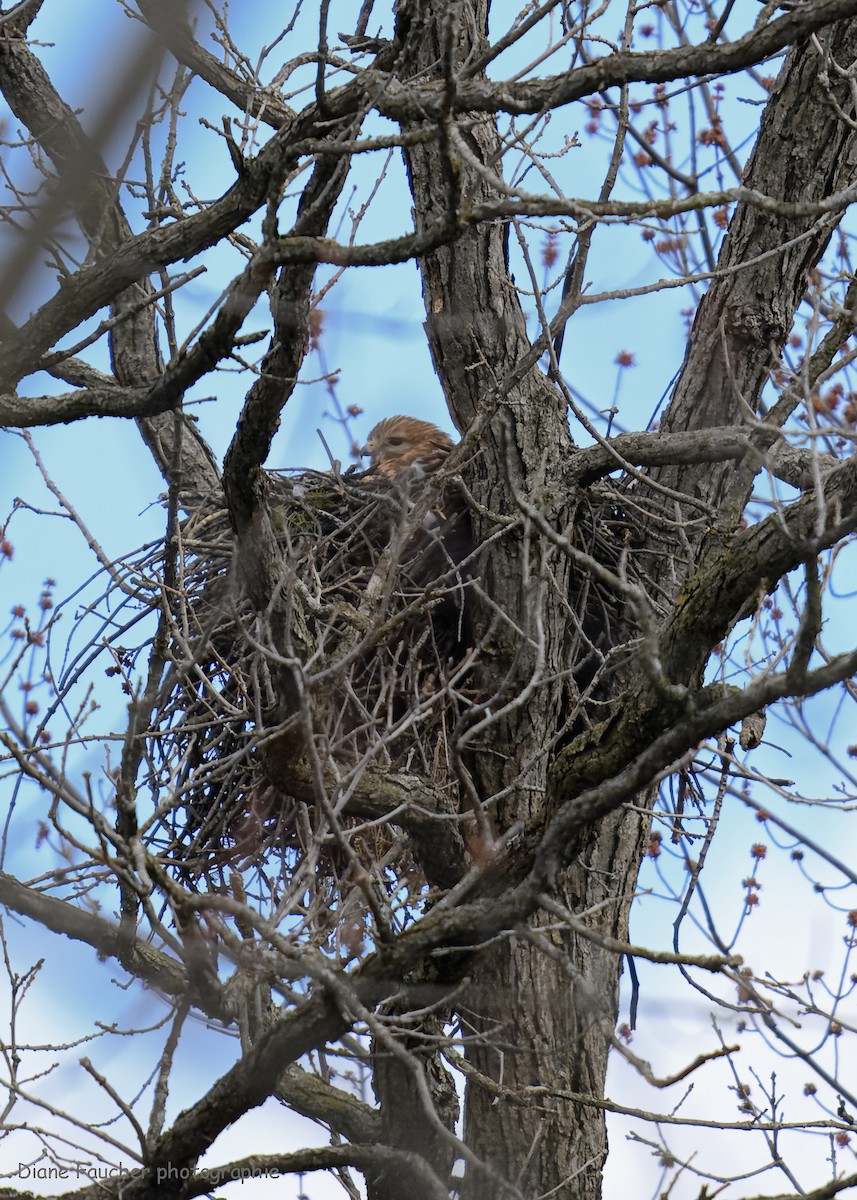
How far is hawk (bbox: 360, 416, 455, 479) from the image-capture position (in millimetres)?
6016

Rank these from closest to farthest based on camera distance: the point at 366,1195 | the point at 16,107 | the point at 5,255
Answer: the point at 5,255 < the point at 366,1195 < the point at 16,107

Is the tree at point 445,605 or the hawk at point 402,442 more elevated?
the hawk at point 402,442

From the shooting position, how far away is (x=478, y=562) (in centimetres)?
478

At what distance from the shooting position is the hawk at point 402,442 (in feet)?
19.7

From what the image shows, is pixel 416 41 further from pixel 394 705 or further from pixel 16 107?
pixel 394 705

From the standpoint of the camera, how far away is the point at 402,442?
6.25 meters

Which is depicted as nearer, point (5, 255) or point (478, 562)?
point (5, 255)

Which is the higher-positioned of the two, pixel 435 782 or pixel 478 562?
pixel 478 562

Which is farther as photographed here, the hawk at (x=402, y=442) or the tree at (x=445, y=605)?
the hawk at (x=402, y=442)

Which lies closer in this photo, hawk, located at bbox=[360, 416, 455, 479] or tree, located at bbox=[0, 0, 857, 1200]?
tree, located at bbox=[0, 0, 857, 1200]

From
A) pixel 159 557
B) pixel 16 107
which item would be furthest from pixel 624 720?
pixel 16 107

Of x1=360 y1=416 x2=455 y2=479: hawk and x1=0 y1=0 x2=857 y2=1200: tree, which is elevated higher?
x1=360 y1=416 x2=455 y2=479: hawk

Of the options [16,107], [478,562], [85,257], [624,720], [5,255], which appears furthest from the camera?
[478,562]

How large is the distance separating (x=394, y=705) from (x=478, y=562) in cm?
63
